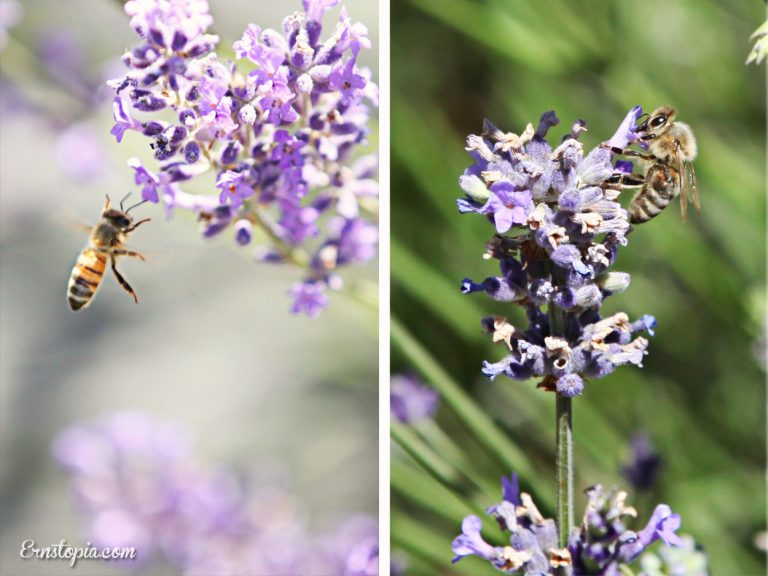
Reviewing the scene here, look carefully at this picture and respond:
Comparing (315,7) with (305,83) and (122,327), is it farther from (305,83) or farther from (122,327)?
(122,327)

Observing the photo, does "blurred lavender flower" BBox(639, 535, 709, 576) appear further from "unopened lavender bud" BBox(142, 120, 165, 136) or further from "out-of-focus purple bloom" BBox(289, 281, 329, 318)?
"unopened lavender bud" BBox(142, 120, 165, 136)

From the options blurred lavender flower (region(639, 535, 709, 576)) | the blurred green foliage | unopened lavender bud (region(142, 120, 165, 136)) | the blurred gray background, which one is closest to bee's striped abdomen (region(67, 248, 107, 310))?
the blurred gray background

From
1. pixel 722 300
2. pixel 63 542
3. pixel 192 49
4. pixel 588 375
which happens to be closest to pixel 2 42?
pixel 192 49

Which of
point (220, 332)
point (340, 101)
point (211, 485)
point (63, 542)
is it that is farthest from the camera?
point (220, 332)

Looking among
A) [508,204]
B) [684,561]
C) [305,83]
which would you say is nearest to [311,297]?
[305,83]

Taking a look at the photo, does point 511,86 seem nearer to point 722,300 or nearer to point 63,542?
point 722,300

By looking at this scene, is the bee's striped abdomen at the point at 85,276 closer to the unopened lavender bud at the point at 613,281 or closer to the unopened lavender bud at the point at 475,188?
the unopened lavender bud at the point at 475,188
